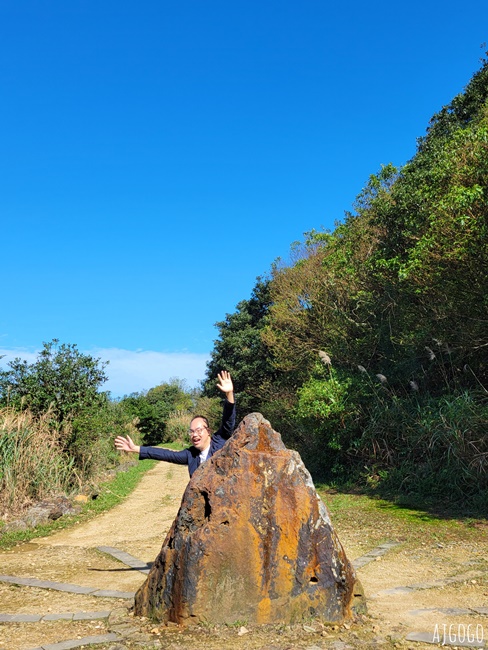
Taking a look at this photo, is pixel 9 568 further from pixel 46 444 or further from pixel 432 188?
pixel 432 188

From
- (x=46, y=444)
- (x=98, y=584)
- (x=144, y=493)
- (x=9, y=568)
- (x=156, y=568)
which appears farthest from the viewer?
(x=144, y=493)

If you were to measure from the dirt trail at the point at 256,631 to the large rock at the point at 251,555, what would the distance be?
18 cm

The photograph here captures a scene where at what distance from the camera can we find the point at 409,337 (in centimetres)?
1421

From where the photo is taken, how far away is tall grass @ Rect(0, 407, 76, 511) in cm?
1009

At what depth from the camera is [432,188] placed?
11914 mm

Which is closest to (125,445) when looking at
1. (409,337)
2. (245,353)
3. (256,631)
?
(256,631)

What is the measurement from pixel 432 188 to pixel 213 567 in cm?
988

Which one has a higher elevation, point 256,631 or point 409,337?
point 409,337

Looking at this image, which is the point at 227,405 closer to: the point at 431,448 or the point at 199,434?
the point at 199,434

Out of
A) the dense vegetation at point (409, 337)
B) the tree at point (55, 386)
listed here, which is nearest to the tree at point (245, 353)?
the dense vegetation at point (409, 337)

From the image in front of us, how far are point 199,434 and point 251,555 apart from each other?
122cm

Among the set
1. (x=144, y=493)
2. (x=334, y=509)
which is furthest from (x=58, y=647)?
(x=144, y=493)

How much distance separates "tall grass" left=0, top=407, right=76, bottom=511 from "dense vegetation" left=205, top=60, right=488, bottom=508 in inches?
229

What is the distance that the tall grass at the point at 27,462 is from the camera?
10086 millimetres
